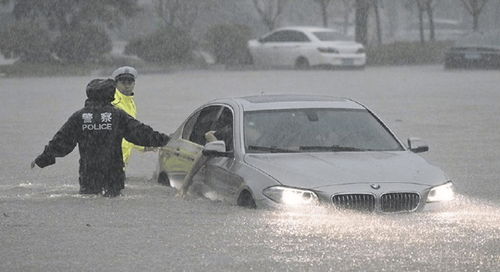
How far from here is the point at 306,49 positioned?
155 feet

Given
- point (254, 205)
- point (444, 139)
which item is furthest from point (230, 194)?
point (444, 139)

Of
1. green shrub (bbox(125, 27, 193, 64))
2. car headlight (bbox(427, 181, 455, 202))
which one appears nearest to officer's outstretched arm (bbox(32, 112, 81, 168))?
car headlight (bbox(427, 181, 455, 202))

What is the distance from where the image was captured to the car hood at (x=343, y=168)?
11.3m

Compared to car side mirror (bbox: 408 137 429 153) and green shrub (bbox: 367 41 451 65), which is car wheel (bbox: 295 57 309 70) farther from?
car side mirror (bbox: 408 137 429 153)

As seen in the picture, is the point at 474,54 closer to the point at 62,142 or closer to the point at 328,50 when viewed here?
the point at 328,50

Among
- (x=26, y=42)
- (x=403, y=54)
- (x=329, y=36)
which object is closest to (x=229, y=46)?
(x=329, y=36)

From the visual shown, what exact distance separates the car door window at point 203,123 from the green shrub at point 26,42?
33417mm

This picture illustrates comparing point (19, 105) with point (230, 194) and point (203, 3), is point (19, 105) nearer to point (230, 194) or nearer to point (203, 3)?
point (230, 194)

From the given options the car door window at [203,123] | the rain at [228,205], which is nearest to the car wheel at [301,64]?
the rain at [228,205]

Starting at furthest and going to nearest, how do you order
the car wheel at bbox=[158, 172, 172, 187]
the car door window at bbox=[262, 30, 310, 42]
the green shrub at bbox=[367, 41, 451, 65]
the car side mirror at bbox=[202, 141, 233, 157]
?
the green shrub at bbox=[367, 41, 451, 65], the car door window at bbox=[262, 30, 310, 42], the car wheel at bbox=[158, 172, 172, 187], the car side mirror at bbox=[202, 141, 233, 157]

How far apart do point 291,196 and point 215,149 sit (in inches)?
44.5

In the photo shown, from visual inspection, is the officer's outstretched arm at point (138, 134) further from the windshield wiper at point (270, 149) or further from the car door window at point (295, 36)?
the car door window at point (295, 36)

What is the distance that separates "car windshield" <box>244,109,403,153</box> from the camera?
1231 cm

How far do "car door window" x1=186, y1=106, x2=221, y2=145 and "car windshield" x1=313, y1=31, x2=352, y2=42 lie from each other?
3453 centimetres
